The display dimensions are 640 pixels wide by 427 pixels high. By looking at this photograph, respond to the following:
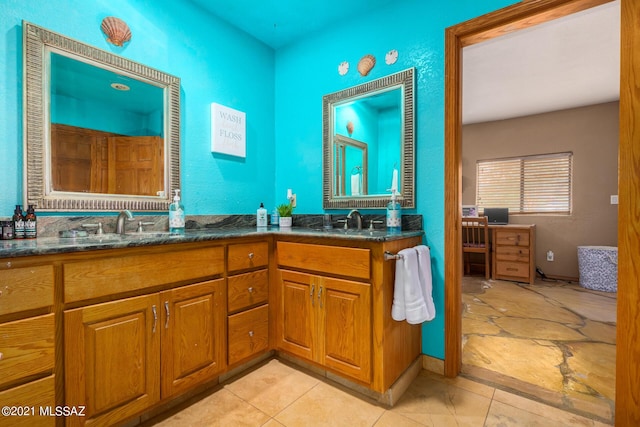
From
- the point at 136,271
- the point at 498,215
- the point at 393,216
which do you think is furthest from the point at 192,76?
the point at 498,215

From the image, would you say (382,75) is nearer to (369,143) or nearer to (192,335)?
(369,143)

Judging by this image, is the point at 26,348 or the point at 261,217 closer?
the point at 26,348

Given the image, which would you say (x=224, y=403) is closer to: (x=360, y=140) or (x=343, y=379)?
(x=343, y=379)

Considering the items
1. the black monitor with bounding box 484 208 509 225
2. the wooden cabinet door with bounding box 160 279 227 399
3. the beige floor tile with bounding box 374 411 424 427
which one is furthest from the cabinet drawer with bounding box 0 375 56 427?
the black monitor with bounding box 484 208 509 225

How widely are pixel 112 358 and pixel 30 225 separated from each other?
2.48ft

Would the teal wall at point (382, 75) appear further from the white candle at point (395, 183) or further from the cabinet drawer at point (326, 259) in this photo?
the cabinet drawer at point (326, 259)

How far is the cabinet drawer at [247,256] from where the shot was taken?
5.44ft

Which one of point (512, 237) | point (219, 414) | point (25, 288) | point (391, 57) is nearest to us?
point (25, 288)

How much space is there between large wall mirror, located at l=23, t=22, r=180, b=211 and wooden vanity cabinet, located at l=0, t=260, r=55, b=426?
63cm

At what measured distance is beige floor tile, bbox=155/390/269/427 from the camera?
1.36 m

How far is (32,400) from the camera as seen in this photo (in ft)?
3.28

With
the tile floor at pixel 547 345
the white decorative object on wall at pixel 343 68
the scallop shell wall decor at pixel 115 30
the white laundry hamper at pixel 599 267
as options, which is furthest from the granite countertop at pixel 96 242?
the white laundry hamper at pixel 599 267

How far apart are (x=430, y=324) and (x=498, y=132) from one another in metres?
4.04

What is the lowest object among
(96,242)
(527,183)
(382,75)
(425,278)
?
(425,278)
